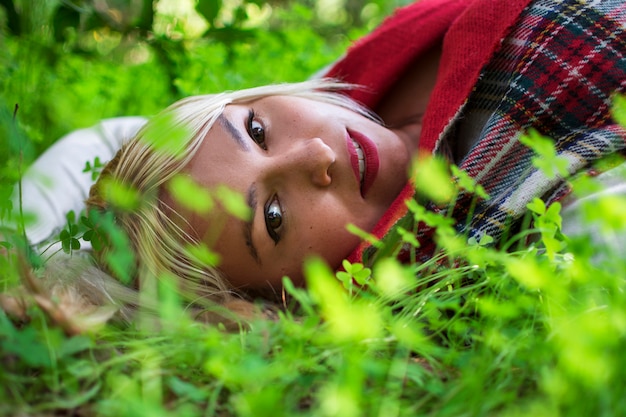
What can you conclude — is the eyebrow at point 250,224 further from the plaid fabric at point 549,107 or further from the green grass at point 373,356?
the green grass at point 373,356

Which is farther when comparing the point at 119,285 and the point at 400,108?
the point at 400,108

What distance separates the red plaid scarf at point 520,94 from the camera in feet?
5.14

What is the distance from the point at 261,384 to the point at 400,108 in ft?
5.70

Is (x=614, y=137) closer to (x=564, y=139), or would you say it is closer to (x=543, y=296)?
(x=564, y=139)

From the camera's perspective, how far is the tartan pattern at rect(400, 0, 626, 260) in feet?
5.08

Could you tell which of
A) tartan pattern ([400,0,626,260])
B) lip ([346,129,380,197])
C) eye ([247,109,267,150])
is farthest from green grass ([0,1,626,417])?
eye ([247,109,267,150])

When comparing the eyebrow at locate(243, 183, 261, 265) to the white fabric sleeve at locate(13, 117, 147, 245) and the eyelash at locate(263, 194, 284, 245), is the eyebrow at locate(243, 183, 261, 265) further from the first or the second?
the white fabric sleeve at locate(13, 117, 147, 245)

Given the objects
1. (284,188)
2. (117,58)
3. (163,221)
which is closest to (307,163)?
(284,188)

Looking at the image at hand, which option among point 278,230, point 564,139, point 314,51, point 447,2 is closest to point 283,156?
point 278,230

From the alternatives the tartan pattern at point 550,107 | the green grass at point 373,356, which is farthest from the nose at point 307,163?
the green grass at point 373,356

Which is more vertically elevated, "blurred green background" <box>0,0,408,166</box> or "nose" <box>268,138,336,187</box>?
"blurred green background" <box>0,0,408,166</box>

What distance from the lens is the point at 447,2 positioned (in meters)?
2.30

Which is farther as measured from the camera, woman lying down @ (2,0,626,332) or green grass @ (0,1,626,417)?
woman lying down @ (2,0,626,332)

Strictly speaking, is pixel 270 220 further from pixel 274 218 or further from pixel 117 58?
pixel 117 58
